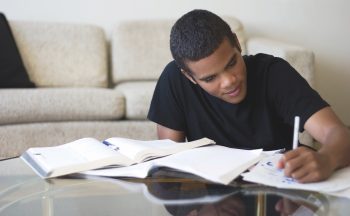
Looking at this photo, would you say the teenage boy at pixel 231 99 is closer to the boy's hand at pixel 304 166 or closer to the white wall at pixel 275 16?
the boy's hand at pixel 304 166

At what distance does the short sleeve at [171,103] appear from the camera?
1208 mm

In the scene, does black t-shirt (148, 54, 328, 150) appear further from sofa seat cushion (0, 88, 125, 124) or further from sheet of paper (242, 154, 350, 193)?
sofa seat cushion (0, 88, 125, 124)

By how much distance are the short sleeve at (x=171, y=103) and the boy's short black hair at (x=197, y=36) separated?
0.48ft

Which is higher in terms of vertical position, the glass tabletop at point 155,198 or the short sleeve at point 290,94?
the short sleeve at point 290,94

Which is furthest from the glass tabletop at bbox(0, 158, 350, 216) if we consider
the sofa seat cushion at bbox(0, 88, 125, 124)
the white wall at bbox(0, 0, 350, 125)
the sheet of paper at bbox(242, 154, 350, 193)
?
the white wall at bbox(0, 0, 350, 125)

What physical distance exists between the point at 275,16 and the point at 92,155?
207 centimetres

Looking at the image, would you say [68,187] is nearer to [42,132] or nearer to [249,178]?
[249,178]

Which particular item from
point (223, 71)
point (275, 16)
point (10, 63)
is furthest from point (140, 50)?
point (223, 71)

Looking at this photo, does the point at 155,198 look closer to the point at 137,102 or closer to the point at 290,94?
the point at 290,94

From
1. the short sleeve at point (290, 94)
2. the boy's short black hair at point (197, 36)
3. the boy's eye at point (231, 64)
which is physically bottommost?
the short sleeve at point (290, 94)

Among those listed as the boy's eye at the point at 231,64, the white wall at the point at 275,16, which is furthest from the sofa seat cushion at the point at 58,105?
the boy's eye at the point at 231,64

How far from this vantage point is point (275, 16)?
2.71 metres

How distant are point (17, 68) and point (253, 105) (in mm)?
1491

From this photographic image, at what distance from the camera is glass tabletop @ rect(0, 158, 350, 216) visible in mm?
752
